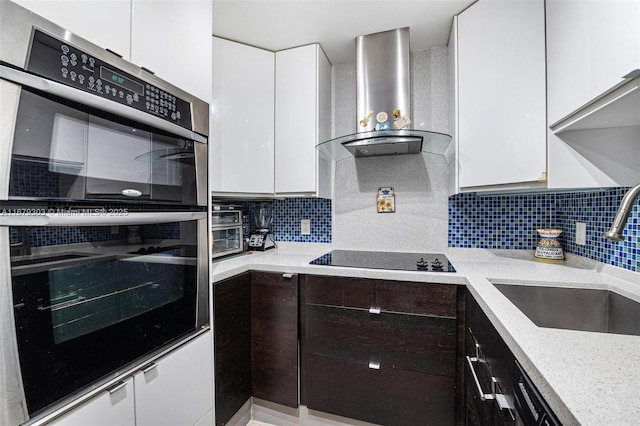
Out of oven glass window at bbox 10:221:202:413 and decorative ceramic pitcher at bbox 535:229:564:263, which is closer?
oven glass window at bbox 10:221:202:413

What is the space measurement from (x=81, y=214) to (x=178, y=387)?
0.76 metres

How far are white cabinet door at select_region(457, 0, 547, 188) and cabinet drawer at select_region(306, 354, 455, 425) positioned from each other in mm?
1069

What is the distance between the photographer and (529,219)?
5.89ft

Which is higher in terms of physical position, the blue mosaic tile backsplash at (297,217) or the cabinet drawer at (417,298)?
the blue mosaic tile backsplash at (297,217)

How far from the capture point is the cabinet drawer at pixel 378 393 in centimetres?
137

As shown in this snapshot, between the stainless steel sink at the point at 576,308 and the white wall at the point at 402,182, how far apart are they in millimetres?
831

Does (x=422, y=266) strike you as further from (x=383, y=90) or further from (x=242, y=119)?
(x=242, y=119)

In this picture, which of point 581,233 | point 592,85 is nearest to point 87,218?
point 592,85

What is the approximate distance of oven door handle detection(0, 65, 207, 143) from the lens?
0.64m

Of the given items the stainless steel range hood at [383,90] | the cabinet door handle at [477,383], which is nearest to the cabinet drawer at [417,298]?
the cabinet door handle at [477,383]

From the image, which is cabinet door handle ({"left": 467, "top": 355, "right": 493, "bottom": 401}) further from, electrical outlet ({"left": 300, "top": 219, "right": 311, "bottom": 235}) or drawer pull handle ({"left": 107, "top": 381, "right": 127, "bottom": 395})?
electrical outlet ({"left": 300, "top": 219, "right": 311, "bottom": 235})

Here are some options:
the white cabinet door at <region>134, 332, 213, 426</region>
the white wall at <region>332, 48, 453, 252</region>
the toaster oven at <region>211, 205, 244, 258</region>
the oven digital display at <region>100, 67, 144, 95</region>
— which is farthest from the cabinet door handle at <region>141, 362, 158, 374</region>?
the white wall at <region>332, 48, 453, 252</region>

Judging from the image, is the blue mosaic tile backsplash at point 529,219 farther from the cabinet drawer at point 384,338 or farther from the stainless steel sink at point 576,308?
the cabinet drawer at point 384,338

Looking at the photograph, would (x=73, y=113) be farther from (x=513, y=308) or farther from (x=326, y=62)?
(x=326, y=62)
